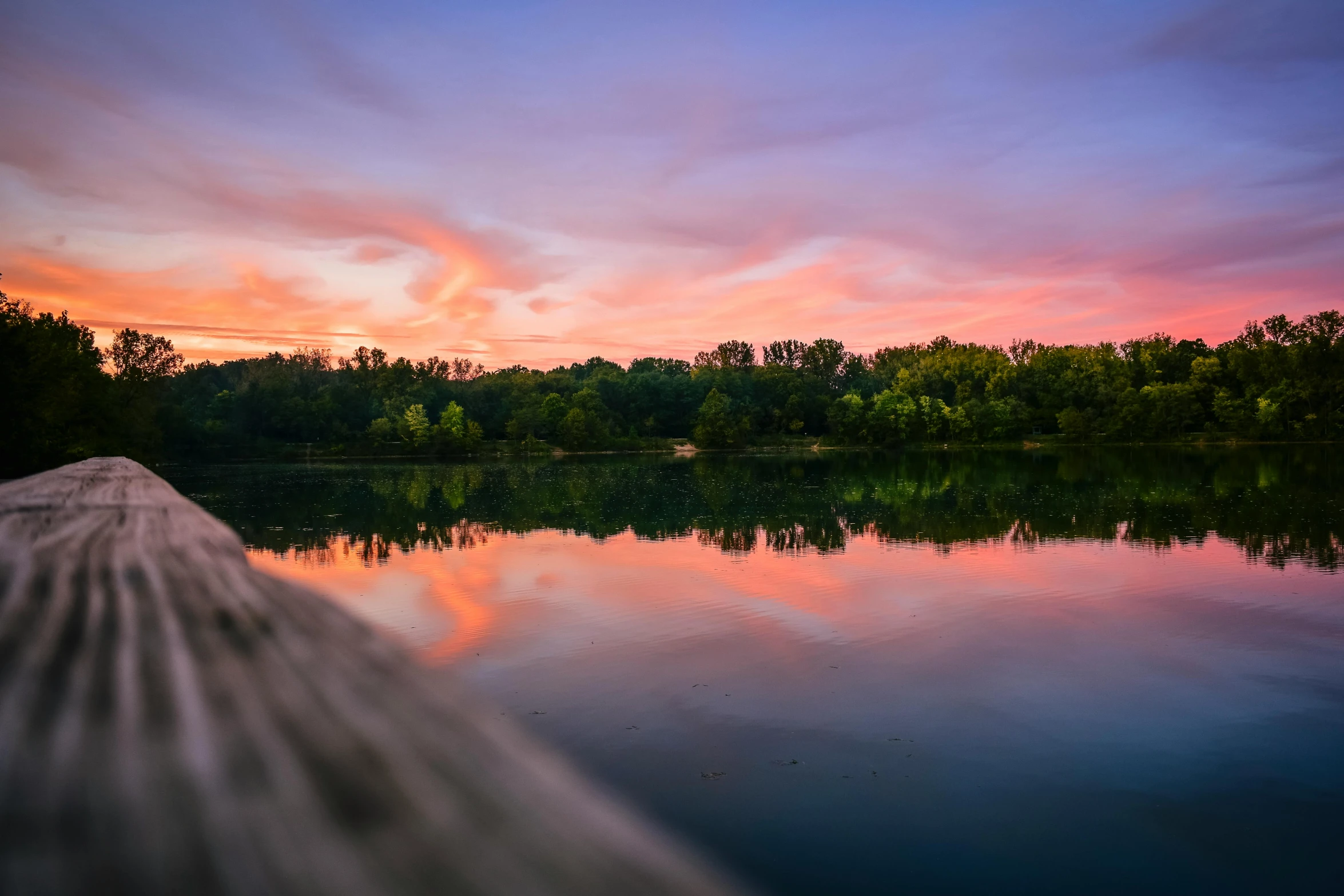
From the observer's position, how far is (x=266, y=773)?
32.6 inches

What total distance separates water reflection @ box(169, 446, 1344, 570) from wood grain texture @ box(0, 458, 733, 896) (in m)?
23.2

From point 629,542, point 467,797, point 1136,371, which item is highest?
point 1136,371

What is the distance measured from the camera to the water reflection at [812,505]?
26.4 meters

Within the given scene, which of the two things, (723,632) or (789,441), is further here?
(789,441)

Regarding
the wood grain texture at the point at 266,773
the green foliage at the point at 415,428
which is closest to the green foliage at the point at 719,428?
the green foliage at the point at 415,428

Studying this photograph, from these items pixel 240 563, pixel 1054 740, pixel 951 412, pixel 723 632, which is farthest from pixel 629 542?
pixel 951 412

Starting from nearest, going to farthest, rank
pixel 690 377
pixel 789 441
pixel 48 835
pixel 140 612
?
pixel 48 835 → pixel 140 612 → pixel 789 441 → pixel 690 377

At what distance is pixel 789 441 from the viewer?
119625 millimetres

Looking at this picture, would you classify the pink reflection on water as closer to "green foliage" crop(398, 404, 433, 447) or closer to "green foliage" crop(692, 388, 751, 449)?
"green foliage" crop(398, 404, 433, 447)

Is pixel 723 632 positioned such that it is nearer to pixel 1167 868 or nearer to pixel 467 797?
pixel 1167 868

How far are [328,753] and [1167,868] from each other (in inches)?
334

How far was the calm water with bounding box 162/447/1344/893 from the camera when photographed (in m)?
7.69

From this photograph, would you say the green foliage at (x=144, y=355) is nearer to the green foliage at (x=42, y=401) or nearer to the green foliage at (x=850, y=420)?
the green foliage at (x=42, y=401)

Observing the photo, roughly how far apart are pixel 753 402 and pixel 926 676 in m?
119
